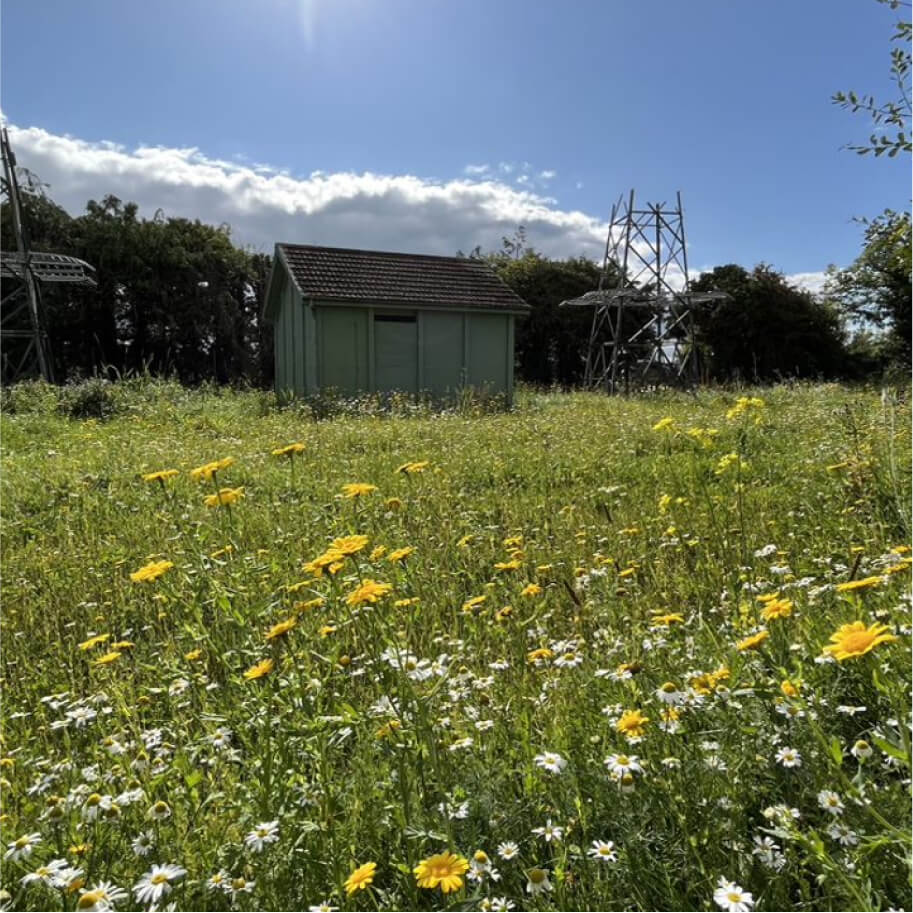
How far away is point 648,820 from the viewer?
1.45m

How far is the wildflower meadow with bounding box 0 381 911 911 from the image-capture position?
1.37 metres

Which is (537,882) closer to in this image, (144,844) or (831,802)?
(831,802)

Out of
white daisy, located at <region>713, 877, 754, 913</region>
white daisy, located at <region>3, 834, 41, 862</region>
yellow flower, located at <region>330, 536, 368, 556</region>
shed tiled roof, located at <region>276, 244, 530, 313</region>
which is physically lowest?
white daisy, located at <region>3, 834, 41, 862</region>

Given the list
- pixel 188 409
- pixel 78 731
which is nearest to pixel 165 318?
pixel 188 409

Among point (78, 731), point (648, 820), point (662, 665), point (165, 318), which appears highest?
point (165, 318)

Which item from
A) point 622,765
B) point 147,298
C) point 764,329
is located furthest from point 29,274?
point 764,329

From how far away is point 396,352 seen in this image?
17.0 metres

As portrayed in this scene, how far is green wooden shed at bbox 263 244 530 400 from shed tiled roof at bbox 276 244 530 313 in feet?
0.09

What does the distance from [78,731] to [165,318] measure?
26.7 m

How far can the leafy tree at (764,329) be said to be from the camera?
28.7 meters

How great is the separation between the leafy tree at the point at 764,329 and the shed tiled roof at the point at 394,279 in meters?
13.1

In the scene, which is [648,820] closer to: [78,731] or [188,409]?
[78,731]

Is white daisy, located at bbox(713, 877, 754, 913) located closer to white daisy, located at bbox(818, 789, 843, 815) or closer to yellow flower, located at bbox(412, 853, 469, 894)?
white daisy, located at bbox(818, 789, 843, 815)

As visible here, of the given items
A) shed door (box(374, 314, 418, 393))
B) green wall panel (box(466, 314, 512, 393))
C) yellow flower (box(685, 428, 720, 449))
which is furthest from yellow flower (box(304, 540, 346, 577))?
green wall panel (box(466, 314, 512, 393))
